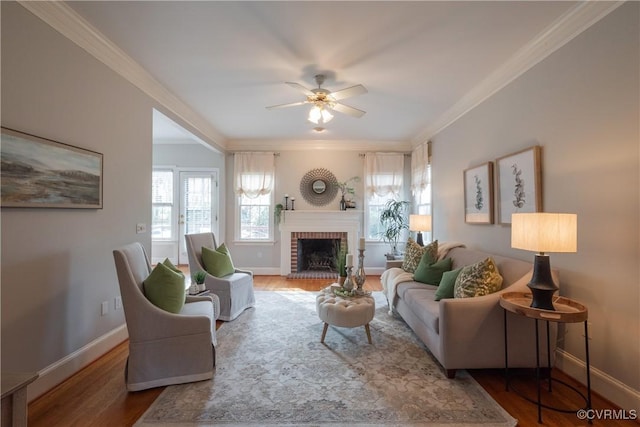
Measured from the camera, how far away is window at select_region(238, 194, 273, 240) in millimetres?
6215

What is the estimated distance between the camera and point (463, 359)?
2.25 metres

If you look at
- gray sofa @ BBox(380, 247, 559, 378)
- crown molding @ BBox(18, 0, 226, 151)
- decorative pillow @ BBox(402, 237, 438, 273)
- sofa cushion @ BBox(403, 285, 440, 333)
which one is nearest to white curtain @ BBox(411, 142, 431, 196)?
decorative pillow @ BBox(402, 237, 438, 273)

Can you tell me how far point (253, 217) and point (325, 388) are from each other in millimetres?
4468

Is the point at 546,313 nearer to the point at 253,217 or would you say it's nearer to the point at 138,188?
the point at 138,188

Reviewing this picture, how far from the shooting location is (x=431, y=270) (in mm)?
3439

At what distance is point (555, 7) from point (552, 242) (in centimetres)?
167

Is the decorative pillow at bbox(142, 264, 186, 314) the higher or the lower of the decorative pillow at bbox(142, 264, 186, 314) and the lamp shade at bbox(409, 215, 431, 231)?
the lower

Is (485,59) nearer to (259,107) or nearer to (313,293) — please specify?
(259,107)

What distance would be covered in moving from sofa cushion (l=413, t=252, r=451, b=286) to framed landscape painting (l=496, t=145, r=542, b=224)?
2.49ft

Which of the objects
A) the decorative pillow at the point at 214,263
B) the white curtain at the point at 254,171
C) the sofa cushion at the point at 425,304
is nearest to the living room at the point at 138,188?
the decorative pillow at the point at 214,263

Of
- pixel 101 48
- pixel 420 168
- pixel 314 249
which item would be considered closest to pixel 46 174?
pixel 101 48

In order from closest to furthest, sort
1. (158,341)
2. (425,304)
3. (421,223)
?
(158,341) < (425,304) < (421,223)

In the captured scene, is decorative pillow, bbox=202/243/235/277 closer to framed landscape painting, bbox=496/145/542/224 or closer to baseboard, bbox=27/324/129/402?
baseboard, bbox=27/324/129/402

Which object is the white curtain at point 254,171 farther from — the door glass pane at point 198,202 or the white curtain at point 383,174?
the white curtain at point 383,174
